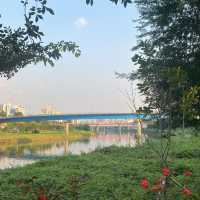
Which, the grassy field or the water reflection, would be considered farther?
the water reflection

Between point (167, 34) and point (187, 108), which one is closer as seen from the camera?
point (187, 108)

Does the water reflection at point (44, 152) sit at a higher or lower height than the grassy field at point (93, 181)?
lower

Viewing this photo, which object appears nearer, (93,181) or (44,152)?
→ (93,181)

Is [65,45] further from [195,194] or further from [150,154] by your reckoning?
[150,154]

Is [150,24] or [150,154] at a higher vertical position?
[150,24]

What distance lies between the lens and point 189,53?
884 centimetres

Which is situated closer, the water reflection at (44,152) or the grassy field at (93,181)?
the grassy field at (93,181)

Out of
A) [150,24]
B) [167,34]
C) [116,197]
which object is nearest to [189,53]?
[167,34]

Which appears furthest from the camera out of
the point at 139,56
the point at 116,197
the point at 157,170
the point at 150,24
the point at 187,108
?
the point at 150,24

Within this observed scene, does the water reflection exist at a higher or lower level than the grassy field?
lower

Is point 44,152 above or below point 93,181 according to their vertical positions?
below

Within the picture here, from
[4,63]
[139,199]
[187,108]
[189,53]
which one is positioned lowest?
[139,199]

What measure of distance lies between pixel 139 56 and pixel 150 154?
5870 mm

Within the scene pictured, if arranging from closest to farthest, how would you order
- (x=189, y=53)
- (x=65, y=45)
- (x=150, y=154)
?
(x=65, y=45) → (x=189, y=53) → (x=150, y=154)
